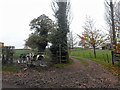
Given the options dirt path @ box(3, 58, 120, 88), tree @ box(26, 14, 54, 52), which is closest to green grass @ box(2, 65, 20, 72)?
dirt path @ box(3, 58, 120, 88)

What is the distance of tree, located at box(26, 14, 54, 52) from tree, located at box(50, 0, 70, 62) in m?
11.6

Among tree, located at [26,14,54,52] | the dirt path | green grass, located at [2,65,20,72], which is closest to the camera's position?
the dirt path

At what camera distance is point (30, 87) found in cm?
452

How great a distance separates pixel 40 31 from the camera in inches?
1062

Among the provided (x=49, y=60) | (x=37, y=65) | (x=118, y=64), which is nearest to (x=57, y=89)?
(x=37, y=65)

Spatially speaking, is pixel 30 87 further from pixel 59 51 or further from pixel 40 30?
pixel 40 30

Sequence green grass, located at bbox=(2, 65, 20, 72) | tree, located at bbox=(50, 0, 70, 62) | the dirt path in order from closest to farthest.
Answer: the dirt path < green grass, located at bbox=(2, 65, 20, 72) < tree, located at bbox=(50, 0, 70, 62)

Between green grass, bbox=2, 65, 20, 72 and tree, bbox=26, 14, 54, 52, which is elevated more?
tree, bbox=26, 14, 54, 52

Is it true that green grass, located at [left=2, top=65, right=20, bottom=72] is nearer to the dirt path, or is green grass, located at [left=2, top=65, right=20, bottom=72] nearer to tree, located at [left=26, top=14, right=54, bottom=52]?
the dirt path

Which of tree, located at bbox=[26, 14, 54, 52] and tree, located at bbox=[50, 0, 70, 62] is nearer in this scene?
tree, located at bbox=[50, 0, 70, 62]


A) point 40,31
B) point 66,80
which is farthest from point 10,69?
point 40,31

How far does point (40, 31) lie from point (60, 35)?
16238 millimetres

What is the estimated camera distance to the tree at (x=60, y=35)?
11438 mm

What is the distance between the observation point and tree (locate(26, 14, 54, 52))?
25125mm
